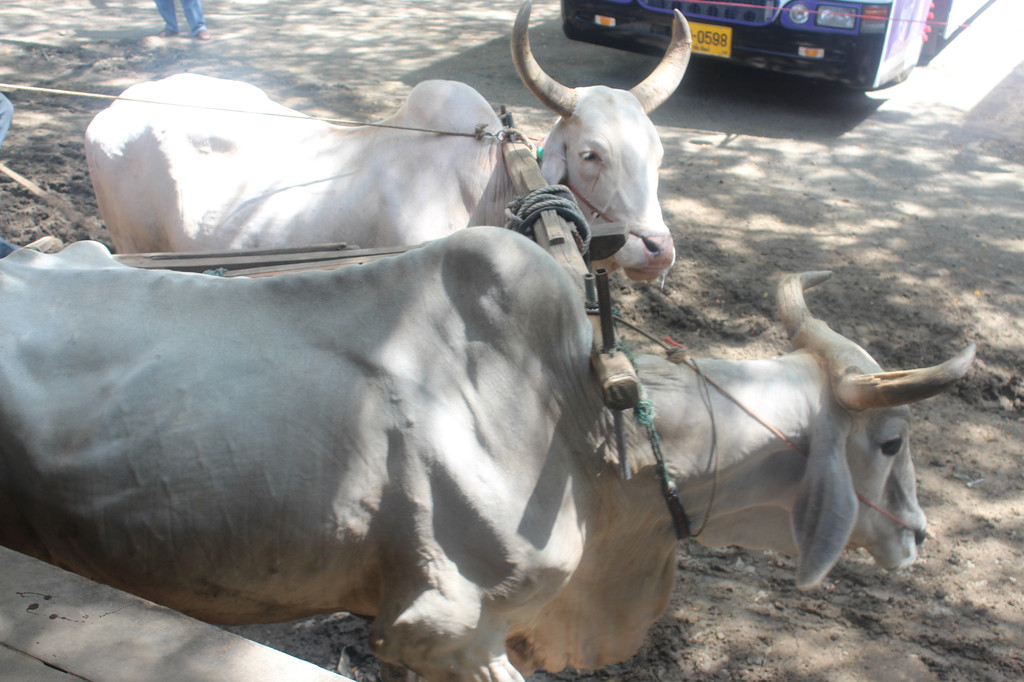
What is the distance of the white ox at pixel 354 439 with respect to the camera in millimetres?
1517

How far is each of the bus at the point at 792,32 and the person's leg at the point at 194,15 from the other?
383 centimetres

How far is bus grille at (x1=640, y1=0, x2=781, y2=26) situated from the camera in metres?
6.02

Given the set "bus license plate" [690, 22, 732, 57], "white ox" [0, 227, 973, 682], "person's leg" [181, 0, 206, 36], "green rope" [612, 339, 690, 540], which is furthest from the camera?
"person's leg" [181, 0, 206, 36]

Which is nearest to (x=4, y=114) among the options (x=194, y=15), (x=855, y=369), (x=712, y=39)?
(x=855, y=369)

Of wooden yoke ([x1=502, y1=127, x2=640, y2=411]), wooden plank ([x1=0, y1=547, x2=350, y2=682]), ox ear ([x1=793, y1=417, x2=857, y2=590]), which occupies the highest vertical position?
wooden yoke ([x1=502, y1=127, x2=640, y2=411])

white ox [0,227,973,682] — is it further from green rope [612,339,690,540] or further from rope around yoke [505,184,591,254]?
rope around yoke [505,184,591,254]

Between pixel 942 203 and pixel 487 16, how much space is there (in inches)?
228

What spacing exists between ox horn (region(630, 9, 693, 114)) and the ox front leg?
8.02 feet

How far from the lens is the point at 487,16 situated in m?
9.20

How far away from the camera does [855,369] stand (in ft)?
5.93

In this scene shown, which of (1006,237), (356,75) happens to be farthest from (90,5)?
(1006,237)

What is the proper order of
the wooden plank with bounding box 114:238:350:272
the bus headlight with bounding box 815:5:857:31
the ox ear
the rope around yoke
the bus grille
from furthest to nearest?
the bus grille, the bus headlight with bounding box 815:5:857:31, the wooden plank with bounding box 114:238:350:272, the rope around yoke, the ox ear

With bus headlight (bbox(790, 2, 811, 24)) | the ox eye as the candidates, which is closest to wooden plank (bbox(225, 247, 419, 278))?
the ox eye

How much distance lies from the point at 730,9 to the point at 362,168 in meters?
4.20
